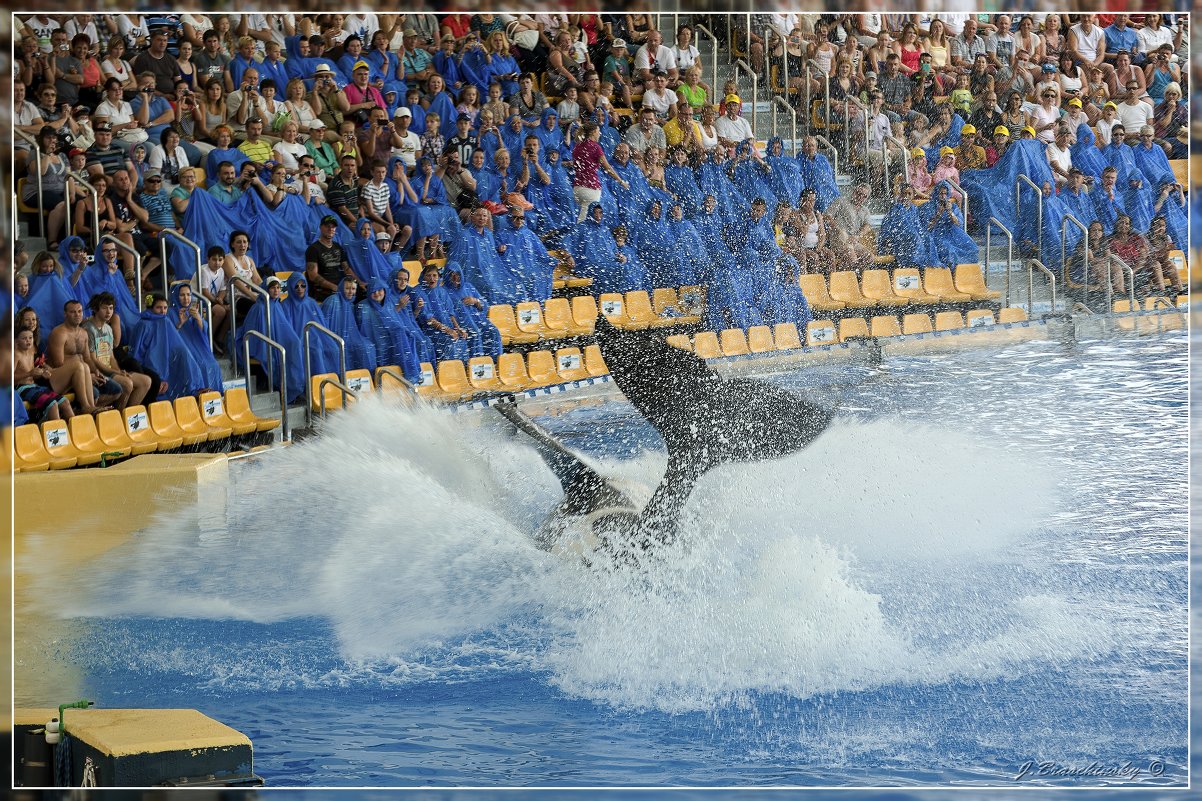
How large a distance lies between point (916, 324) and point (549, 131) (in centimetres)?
183

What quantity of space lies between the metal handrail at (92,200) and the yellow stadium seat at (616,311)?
6.96 ft

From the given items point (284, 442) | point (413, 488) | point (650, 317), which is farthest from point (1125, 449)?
point (284, 442)

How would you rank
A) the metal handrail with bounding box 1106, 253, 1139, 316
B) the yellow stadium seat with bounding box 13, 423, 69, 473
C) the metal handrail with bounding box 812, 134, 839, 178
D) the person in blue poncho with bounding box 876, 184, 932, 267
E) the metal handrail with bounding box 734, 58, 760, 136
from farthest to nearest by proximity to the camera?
the metal handrail with bounding box 812, 134, 839, 178 → the person in blue poncho with bounding box 876, 184, 932, 267 → the metal handrail with bounding box 734, 58, 760, 136 → the metal handrail with bounding box 1106, 253, 1139, 316 → the yellow stadium seat with bounding box 13, 423, 69, 473

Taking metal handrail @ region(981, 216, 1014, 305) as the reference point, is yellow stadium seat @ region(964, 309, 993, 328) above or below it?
below

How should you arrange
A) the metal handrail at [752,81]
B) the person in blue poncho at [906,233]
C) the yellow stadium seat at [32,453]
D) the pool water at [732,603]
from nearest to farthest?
1. the pool water at [732,603]
2. the yellow stadium seat at [32,453]
3. the metal handrail at [752,81]
4. the person in blue poncho at [906,233]

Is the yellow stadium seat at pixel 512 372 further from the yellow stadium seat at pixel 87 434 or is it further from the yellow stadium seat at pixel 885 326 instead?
the yellow stadium seat at pixel 87 434

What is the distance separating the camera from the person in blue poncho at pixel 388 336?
6.49 metres

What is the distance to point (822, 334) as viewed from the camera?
6.47 metres

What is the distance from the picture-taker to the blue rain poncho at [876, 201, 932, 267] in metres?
6.57

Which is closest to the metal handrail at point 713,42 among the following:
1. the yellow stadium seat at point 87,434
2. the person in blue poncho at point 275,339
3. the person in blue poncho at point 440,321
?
the person in blue poncho at point 440,321

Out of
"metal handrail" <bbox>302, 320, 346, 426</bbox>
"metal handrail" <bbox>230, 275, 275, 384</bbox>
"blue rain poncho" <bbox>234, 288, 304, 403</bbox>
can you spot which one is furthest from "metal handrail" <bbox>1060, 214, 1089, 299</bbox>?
"metal handrail" <bbox>230, 275, 275, 384</bbox>

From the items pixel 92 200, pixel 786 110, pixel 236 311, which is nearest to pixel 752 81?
pixel 786 110

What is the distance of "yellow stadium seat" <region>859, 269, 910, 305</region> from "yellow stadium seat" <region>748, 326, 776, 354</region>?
456mm

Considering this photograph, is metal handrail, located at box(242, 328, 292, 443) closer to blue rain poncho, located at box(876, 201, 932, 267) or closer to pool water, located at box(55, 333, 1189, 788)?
pool water, located at box(55, 333, 1189, 788)
